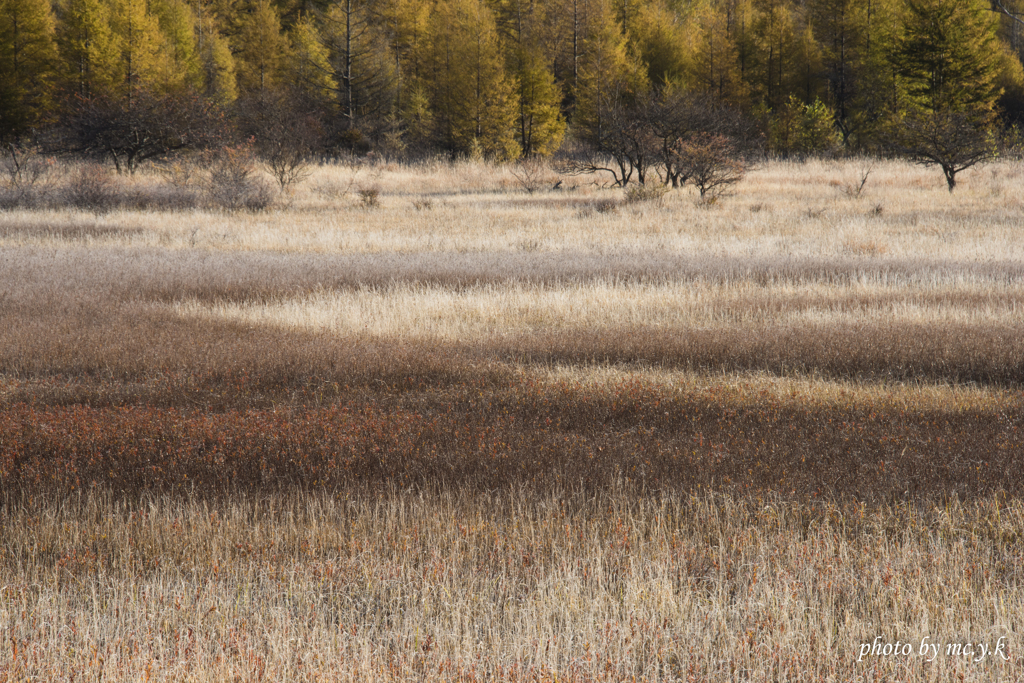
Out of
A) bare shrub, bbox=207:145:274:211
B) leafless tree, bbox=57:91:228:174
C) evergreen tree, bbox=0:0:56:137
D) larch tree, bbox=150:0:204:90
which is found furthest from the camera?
larch tree, bbox=150:0:204:90

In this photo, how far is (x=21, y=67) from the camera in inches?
1708

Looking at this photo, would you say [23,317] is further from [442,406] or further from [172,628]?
[172,628]

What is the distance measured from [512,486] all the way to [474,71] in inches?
1729

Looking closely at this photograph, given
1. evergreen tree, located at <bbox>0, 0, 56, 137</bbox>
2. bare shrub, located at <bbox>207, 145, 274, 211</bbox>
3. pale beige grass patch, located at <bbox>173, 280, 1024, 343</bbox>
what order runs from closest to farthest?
1. pale beige grass patch, located at <bbox>173, 280, 1024, 343</bbox>
2. bare shrub, located at <bbox>207, 145, 274, 211</bbox>
3. evergreen tree, located at <bbox>0, 0, 56, 137</bbox>

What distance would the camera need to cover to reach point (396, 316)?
11008mm

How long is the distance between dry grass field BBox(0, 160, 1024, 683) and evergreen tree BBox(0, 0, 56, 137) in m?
37.6

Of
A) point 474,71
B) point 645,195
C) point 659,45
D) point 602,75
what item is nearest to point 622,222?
point 645,195

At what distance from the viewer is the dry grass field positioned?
3.15 meters

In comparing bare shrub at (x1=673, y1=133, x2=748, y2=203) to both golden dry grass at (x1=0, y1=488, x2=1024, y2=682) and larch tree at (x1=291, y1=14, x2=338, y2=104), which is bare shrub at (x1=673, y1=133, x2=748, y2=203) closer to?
golden dry grass at (x1=0, y1=488, x2=1024, y2=682)

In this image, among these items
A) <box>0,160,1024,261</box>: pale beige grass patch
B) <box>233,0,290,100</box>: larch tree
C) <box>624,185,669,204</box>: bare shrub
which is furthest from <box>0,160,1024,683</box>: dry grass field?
<box>233,0,290,100</box>: larch tree

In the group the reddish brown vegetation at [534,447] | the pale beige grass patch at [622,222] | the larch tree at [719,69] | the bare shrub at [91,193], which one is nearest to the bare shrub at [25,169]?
the bare shrub at [91,193]

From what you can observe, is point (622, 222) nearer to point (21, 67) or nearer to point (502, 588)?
point (502, 588)

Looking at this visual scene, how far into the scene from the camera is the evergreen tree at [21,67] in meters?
43.1

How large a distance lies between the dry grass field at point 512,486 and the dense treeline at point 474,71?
78.7ft
